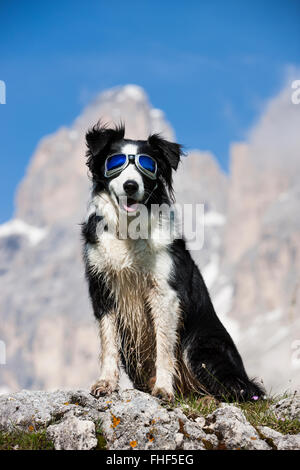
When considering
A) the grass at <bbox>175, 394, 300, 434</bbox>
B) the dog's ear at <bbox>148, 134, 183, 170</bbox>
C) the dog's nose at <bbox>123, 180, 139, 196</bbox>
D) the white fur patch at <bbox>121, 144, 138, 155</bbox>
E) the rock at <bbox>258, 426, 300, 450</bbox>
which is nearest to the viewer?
the rock at <bbox>258, 426, 300, 450</bbox>

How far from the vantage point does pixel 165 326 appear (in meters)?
5.23

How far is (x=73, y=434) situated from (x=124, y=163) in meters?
2.53

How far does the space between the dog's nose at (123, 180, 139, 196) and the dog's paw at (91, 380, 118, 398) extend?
1.75m

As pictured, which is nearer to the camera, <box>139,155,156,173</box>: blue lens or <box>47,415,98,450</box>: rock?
<box>47,415,98,450</box>: rock

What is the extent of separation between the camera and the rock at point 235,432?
385 centimetres

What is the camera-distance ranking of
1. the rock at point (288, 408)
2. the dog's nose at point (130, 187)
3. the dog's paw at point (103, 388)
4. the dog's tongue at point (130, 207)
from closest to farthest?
the rock at point (288, 408) → the dog's paw at point (103, 388) → the dog's nose at point (130, 187) → the dog's tongue at point (130, 207)

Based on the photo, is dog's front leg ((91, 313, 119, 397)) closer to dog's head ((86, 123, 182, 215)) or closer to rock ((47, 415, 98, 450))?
rock ((47, 415, 98, 450))

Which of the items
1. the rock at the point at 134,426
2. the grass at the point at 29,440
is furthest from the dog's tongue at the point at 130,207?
the grass at the point at 29,440

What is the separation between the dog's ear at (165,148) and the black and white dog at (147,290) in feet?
0.03

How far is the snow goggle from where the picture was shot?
5.28 meters

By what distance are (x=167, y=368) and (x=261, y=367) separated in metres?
65.6

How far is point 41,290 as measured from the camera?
19350 centimetres

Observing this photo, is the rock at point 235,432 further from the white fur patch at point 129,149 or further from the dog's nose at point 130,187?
Answer: the white fur patch at point 129,149

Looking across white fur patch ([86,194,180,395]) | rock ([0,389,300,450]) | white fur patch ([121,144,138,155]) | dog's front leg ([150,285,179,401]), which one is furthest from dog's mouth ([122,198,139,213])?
rock ([0,389,300,450])
